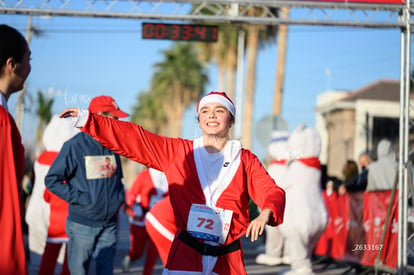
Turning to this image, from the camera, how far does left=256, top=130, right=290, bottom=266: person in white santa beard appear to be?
1056 centimetres

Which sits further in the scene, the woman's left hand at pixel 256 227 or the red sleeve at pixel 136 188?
the red sleeve at pixel 136 188

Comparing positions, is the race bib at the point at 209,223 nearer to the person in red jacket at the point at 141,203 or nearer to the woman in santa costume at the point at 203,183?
the woman in santa costume at the point at 203,183

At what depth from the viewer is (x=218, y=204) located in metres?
3.89

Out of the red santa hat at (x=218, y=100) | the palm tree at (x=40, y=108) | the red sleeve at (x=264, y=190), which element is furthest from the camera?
the palm tree at (x=40, y=108)

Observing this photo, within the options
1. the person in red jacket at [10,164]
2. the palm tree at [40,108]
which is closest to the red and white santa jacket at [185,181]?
the person in red jacket at [10,164]

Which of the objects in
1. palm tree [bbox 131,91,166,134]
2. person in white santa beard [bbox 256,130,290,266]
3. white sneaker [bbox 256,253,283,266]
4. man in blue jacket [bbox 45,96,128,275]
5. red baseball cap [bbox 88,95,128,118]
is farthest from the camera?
palm tree [bbox 131,91,166,134]

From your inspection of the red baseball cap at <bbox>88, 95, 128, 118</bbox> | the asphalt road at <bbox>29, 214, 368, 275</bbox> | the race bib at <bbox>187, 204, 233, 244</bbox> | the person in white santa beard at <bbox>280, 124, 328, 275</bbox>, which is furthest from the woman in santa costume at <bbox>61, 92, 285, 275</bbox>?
the person in white santa beard at <bbox>280, 124, 328, 275</bbox>

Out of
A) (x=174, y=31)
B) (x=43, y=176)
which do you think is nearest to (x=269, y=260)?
(x=43, y=176)

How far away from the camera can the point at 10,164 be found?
3002mm

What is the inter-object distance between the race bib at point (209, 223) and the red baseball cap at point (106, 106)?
2.33 metres

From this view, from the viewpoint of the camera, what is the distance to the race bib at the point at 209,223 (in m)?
3.82

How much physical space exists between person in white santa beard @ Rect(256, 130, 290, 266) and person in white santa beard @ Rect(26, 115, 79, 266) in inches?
149

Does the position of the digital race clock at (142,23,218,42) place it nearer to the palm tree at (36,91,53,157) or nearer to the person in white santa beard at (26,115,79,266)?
the person in white santa beard at (26,115,79,266)

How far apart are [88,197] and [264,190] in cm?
246
